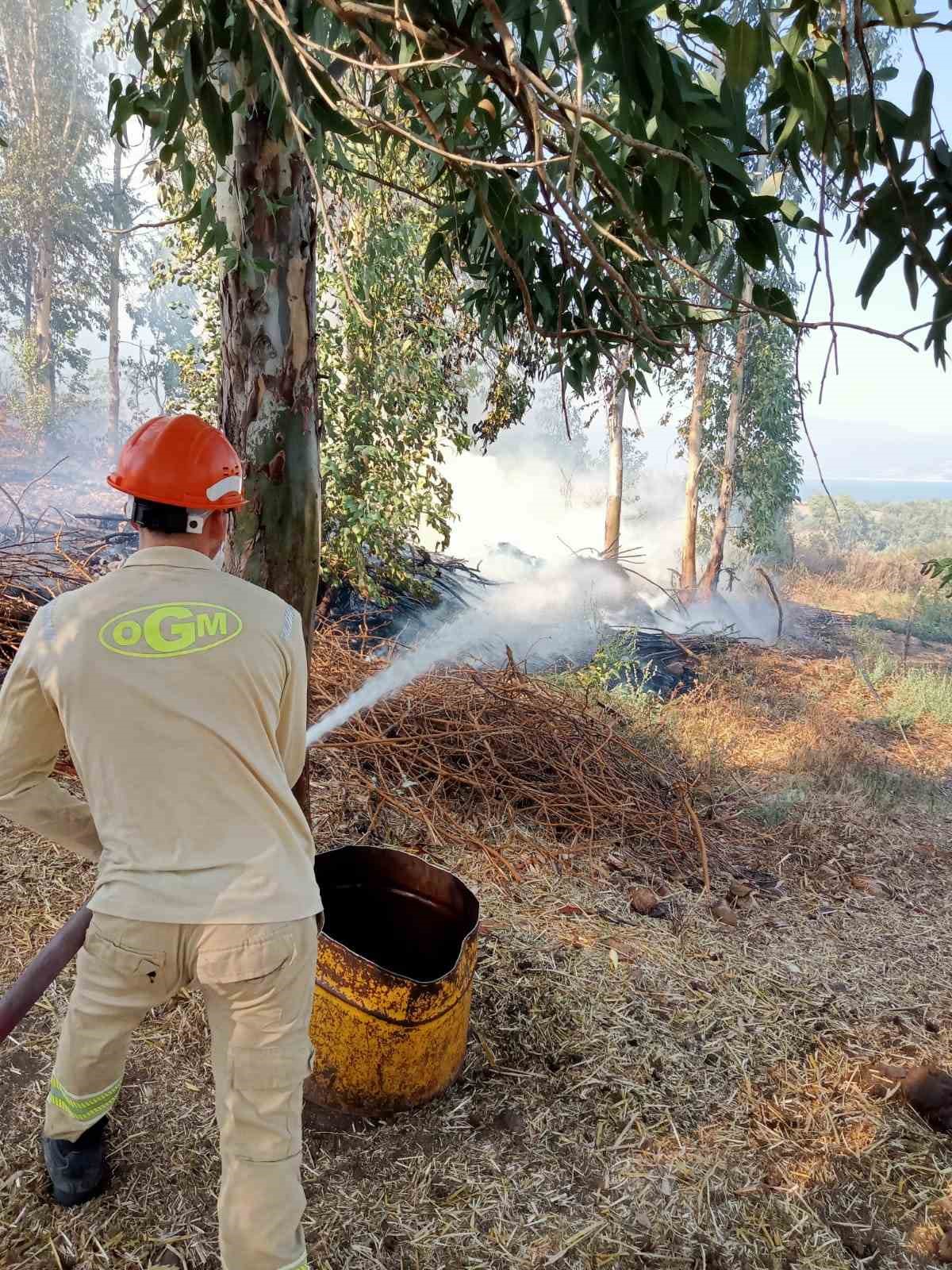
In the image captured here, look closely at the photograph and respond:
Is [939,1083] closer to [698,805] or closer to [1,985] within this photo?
[698,805]

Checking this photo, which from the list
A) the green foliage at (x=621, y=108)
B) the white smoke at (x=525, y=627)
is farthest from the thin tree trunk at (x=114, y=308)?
the green foliage at (x=621, y=108)

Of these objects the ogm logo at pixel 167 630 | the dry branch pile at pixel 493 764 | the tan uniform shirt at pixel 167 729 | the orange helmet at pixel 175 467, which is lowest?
the dry branch pile at pixel 493 764

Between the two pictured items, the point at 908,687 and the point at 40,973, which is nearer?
the point at 40,973

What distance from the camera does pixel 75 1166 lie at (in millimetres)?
2174

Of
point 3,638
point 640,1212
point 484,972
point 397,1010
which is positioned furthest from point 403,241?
point 640,1212

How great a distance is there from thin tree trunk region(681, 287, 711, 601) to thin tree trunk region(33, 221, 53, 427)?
58.7ft

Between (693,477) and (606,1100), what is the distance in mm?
12968

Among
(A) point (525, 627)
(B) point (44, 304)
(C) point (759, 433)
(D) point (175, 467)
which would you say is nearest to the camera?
(D) point (175, 467)

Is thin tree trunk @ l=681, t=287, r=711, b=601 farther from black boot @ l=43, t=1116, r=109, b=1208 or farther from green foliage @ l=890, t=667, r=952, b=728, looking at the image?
black boot @ l=43, t=1116, r=109, b=1208

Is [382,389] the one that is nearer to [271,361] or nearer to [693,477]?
[271,361]

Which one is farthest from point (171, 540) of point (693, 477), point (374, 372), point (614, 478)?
point (693, 477)

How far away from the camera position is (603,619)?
1178cm

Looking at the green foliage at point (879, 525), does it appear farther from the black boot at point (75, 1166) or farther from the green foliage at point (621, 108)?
the black boot at point (75, 1166)

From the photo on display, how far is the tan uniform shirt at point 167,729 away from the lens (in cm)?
171
